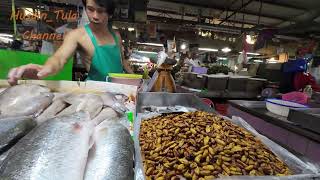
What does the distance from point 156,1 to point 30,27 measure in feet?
17.7

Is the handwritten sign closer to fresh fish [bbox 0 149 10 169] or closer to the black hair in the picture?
the black hair

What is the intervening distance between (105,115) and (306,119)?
6.64ft

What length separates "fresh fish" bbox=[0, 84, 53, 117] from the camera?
1.22m

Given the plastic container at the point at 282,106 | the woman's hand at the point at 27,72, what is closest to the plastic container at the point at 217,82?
the plastic container at the point at 282,106

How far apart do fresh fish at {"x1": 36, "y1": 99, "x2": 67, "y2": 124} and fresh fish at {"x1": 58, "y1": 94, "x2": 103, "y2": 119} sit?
4cm

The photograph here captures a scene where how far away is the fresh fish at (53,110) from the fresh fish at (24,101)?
33 millimetres

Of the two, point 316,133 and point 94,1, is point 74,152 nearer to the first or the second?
point 94,1

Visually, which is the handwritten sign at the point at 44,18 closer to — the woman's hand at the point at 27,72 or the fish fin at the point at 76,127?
the woman's hand at the point at 27,72

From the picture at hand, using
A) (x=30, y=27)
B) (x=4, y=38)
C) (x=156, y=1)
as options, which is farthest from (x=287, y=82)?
(x=4, y=38)

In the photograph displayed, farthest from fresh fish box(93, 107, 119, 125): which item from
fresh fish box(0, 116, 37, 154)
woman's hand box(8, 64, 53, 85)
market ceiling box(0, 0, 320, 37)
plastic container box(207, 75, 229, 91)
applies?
market ceiling box(0, 0, 320, 37)

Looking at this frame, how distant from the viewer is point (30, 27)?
5.21 m

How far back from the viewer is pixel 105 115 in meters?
1.27

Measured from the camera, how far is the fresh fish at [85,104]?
1276 millimetres

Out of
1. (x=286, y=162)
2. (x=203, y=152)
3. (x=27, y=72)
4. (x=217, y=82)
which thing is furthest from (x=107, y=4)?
(x=217, y=82)
